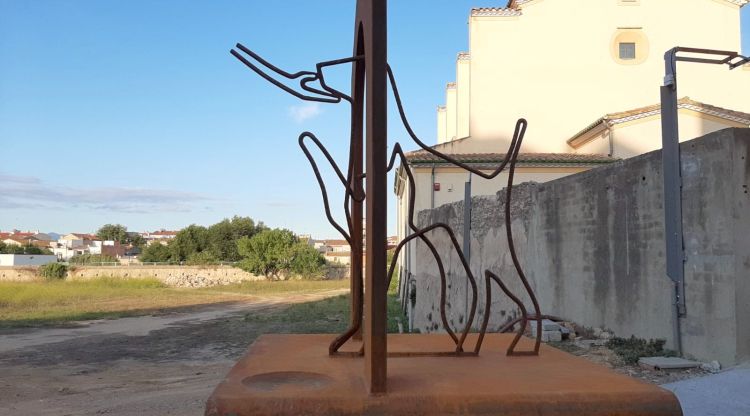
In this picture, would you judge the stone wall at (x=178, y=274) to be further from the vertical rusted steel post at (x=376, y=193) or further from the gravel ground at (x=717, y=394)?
the vertical rusted steel post at (x=376, y=193)

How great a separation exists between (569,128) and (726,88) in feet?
17.2

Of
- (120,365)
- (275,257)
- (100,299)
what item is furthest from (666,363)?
(275,257)

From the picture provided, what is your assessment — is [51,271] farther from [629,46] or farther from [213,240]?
[629,46]

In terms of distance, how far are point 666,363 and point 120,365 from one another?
1060cm

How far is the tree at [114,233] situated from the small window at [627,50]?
9396 cm

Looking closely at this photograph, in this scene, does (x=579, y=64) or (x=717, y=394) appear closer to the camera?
(x=717, y=394)

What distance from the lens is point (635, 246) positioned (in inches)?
269

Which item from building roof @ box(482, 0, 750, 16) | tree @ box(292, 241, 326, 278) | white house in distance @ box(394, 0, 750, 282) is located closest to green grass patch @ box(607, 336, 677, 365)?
white house in distance @ box(394, 0, 750, 282)

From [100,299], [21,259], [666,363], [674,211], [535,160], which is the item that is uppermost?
[535,160]

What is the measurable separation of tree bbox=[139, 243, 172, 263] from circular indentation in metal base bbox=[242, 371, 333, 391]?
190ft

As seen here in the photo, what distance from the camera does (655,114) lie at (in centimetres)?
1584

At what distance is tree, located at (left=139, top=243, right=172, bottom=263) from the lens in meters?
57.7

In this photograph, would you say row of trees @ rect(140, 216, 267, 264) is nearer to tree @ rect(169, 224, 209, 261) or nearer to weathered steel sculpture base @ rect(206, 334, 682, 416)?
tree @ rect(169, 224, 209, 261)

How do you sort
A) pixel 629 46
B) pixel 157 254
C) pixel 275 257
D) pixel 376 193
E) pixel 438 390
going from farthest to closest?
1. pixel 157 254
2. pixel 275 257
3. pixel 629 46
4. pixel 376 193
5. pixel 438 390
